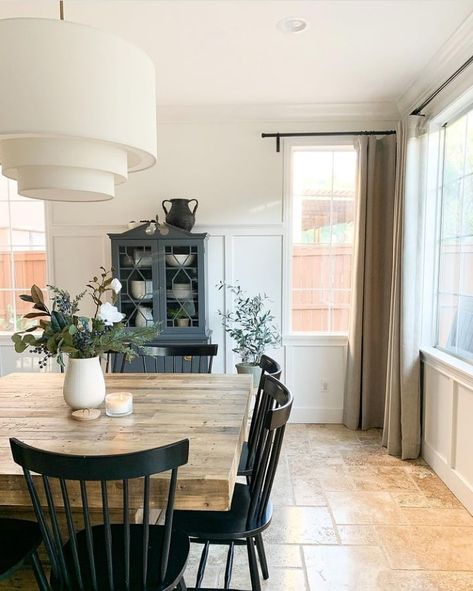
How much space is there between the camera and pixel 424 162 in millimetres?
3125

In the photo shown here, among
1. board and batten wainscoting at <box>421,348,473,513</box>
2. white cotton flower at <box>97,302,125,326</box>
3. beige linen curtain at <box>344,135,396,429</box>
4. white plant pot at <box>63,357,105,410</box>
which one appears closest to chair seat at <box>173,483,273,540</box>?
white plant pot at <box>63,357,105,410</box>

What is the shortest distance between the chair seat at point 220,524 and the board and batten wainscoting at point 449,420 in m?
1.51

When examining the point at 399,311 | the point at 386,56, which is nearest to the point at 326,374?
the point at 399,311

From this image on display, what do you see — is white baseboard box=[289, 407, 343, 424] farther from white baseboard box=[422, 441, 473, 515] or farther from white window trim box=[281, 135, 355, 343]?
white baseboard box=[422, 441, 473, 515]

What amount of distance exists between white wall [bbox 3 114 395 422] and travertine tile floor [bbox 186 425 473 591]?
0.85m

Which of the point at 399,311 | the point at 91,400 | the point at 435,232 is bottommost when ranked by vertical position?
the point at 91,400

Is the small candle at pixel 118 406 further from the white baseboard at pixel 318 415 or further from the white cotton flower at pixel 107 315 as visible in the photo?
the white baseboard at pixel 318 415

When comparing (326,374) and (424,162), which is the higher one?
(424,162)

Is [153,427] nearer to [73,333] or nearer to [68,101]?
[73,333]

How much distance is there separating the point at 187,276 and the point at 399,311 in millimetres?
1689

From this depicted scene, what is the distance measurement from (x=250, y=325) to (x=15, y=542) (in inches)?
98.4

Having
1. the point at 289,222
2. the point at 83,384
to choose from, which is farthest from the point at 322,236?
the point at 83,384

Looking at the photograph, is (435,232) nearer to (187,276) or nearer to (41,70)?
(187,276)

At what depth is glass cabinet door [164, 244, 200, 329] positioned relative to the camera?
361 cm
